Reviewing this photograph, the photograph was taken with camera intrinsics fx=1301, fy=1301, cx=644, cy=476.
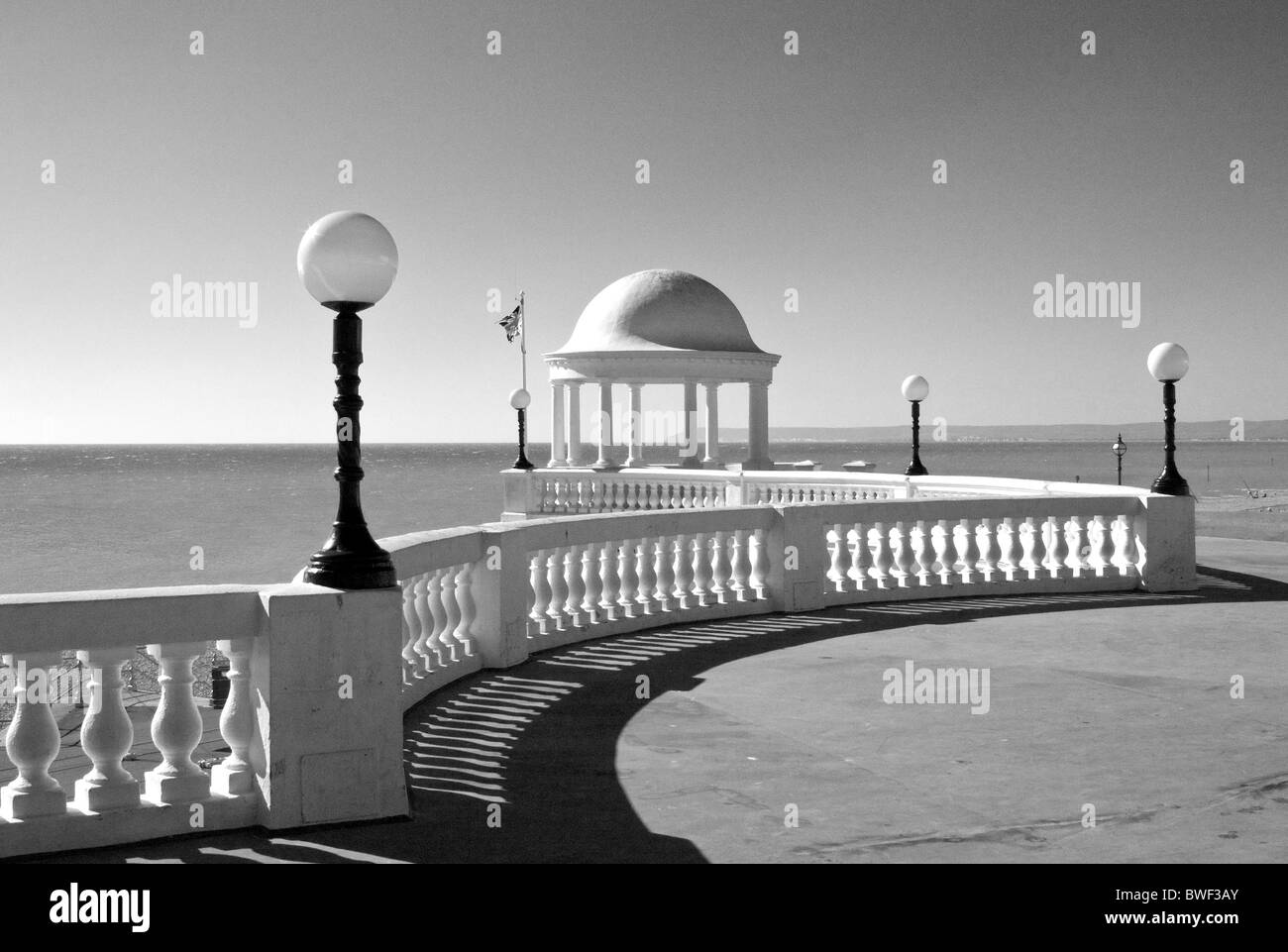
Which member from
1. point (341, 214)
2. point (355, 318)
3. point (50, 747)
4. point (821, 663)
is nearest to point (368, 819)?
point (50, 747)

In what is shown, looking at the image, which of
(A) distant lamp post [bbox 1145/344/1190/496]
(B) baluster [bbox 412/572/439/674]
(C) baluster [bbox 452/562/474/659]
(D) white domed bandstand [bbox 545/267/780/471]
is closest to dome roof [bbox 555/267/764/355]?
(D) white domed bandstand [bbox 545/267/780/471]

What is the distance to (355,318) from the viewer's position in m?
6.60

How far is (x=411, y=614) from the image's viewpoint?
857cm

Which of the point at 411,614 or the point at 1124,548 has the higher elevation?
the point at 411,614

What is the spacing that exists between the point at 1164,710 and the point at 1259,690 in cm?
104

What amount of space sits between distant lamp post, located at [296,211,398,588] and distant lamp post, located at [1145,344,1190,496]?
10755 millimetres

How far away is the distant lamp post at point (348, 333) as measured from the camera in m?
6.16

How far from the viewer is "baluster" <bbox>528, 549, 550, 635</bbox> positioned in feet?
34.9

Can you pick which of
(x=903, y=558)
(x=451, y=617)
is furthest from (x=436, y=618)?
(x=903, y=558)

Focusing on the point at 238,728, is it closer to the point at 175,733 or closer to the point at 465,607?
the point at 175,733

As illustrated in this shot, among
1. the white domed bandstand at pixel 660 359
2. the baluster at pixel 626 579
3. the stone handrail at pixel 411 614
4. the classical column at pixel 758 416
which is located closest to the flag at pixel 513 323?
the white domed bandstand at pixel 660 359

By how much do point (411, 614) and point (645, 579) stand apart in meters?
3.58

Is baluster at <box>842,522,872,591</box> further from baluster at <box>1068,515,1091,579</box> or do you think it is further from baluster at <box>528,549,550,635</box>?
baluster at <box>528,549,550,635</box>

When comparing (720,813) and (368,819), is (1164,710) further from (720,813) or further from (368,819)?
(368,819)
